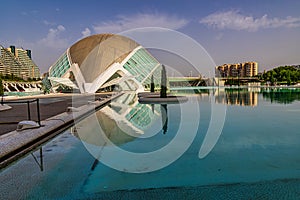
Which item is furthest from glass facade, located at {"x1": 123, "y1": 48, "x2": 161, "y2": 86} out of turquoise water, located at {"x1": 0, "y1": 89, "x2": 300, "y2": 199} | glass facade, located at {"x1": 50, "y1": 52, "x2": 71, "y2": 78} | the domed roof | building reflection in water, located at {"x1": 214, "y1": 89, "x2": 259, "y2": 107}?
turquoise water, located at {"x1": 0, "y1": 89, "x2": 300, "y2": 199}

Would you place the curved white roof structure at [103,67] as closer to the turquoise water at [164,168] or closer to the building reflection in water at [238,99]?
the building reflection in water at [238,99]

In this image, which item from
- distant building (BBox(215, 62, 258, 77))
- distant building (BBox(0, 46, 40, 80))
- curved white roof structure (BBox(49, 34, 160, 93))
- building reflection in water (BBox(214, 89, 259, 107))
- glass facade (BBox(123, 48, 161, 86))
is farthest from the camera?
distant building (BBox(215, 62, 258, 77))

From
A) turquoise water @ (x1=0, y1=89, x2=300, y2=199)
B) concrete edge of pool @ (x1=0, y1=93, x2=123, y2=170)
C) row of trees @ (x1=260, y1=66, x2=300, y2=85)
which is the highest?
row of trees @ (x1=260, y1=66, x2=300, y2=85)

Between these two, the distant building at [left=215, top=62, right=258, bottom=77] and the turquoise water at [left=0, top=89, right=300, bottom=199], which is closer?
the turquoise water at [left=0, top=89, right=300, bottom=199]

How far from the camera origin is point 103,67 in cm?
2950

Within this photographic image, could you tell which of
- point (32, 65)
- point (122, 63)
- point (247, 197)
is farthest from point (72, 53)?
point (32, 65)

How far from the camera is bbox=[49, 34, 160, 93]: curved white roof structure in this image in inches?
1077

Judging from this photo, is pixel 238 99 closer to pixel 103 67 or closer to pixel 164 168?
pixel 164 168

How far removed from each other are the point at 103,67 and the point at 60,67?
596 cm

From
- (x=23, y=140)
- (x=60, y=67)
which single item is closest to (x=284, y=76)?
(x=60, y=67)

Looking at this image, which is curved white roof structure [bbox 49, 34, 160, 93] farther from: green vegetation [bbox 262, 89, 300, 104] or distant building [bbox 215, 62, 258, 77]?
distant building [bbox 215, 62, 258, 77]

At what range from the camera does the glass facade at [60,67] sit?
29.5m

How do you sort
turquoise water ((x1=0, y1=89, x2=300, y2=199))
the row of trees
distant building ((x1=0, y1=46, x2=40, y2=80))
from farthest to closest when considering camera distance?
distant building ((x1=0, y1=46, x2=40, y2=80))
the row of trees
turquoise water ((x1=0, y1=89, x2=300, y2=199))

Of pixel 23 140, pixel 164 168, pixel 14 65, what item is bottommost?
pixel 164 168
